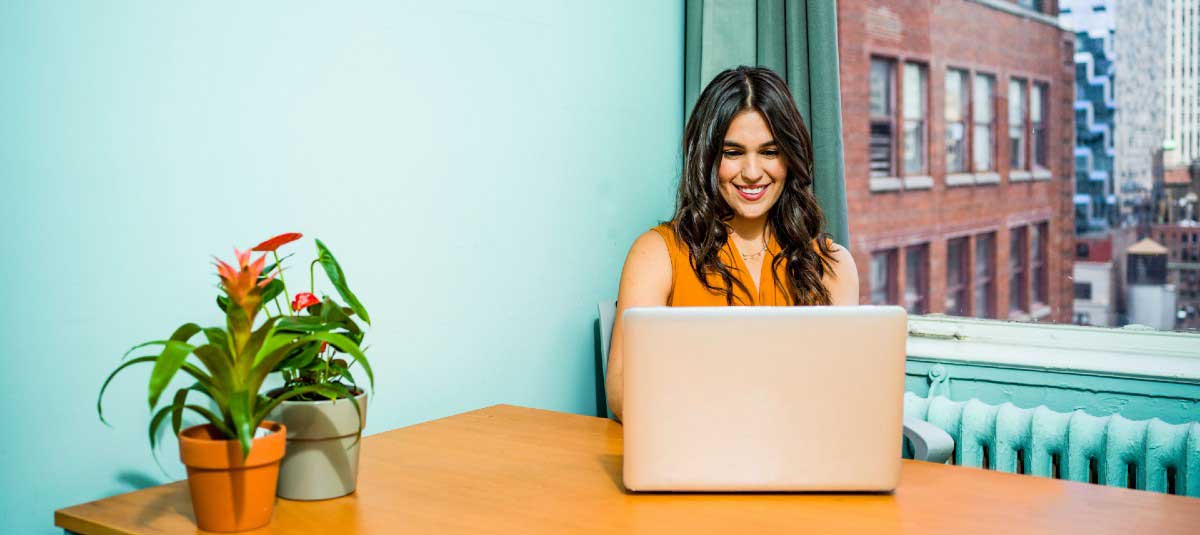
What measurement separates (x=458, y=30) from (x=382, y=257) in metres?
0.48

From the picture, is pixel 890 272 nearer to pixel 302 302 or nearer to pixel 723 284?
pixel 723 284

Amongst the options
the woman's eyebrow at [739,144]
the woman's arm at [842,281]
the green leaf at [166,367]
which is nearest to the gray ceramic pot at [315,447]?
the green leaf at [166,367]

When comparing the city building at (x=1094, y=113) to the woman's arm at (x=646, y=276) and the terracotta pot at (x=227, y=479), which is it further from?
the terracotta pot at (x=227, y=479)

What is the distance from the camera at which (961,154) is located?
2691 millimetres

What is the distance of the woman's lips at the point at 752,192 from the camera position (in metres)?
1.95

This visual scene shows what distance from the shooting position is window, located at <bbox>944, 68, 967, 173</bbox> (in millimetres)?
2668

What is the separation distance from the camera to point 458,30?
1.92 metres

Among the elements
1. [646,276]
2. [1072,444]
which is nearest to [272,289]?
[646,276]

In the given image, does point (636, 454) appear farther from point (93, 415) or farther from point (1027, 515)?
point (93, 415)

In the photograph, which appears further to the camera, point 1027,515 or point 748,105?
point 748,105

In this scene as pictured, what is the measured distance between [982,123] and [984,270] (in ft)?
1.30

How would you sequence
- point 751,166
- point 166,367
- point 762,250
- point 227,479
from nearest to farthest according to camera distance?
point 166,367
point 227,479
point 751,166
point 762,250

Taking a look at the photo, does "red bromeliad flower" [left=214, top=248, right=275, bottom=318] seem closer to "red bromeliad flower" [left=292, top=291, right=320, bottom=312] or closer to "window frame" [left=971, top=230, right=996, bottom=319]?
"red bromeliad flower" [left=292, top=291, right=320, bottom=312]

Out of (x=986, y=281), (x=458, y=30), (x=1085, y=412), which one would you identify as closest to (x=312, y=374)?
(x=458, y=30)
